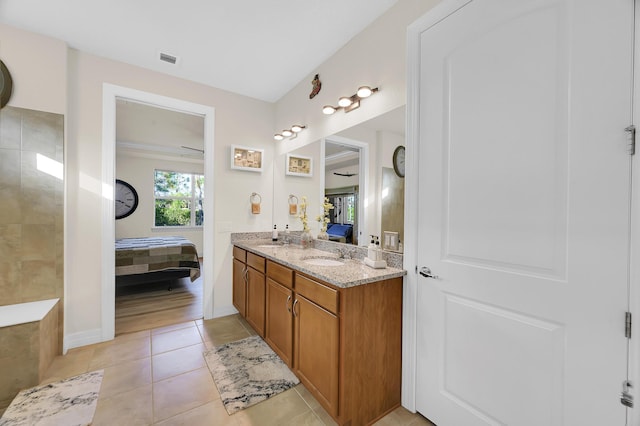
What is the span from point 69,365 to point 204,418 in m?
1.43

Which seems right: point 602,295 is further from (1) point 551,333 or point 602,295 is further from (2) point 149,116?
(2) point 149,116

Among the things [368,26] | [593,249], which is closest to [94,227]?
[368,26]

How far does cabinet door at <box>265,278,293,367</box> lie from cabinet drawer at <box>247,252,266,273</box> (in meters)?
0.18

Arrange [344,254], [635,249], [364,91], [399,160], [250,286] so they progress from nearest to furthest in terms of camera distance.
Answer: [635,249] → [399,160] → [364,91] → [344,254] → [250,286]

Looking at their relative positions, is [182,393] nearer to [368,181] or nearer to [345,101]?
[368,181]

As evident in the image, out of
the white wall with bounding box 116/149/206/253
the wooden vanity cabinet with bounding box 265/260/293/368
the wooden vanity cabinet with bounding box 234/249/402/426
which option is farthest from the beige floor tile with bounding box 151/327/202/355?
the white wall with bounding box 116/149/206/253

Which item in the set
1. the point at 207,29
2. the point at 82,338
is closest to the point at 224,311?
the point at 82,338

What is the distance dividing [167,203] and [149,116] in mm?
3123

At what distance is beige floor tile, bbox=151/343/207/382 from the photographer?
2.04 meters

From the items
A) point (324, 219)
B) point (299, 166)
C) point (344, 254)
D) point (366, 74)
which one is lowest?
point (344, 254)

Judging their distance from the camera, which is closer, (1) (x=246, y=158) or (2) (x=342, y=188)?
(2) (x=342, y=188)

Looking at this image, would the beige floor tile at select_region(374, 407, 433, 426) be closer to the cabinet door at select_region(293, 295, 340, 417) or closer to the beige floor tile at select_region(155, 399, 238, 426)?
the cabinet door at select_region(293, 295, 340, 417)

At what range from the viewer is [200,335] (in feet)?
8.73

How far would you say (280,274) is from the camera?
2059 millimetres
